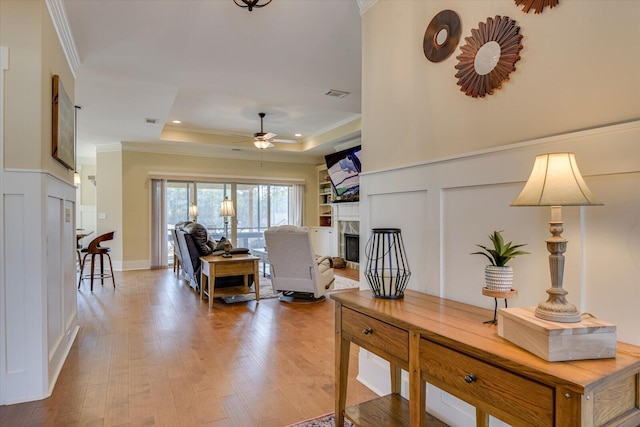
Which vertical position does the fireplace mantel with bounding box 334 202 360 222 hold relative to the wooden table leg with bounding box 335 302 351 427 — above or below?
above

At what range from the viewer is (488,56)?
1619mm

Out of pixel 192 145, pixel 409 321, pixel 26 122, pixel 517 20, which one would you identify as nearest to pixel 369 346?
pixel 409 321

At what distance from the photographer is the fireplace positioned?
748cm

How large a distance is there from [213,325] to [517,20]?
11.8ft

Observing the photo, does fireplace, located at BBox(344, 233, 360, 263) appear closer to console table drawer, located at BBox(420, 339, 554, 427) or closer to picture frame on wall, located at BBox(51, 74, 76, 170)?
picture frame on wall, located at BBox(51, 74, 76, 170)

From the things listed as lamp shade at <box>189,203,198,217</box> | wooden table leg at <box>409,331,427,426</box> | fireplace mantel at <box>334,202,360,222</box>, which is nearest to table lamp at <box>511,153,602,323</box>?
wooden table leg at <box>409,331,427,426</box>

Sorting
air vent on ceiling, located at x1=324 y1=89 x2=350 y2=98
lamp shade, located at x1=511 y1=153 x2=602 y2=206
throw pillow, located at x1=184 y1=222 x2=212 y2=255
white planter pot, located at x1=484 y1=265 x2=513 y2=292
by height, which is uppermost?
air vent on ceiling, located at x1=324 y1=89 x2=350 y2=98

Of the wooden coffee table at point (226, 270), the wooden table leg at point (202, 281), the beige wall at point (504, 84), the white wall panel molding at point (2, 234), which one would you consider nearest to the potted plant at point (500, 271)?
the beige wall at point (504, 84)

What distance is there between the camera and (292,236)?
14.3 ft

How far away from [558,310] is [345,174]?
6.49 m

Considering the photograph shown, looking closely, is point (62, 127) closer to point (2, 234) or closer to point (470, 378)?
point (2, 234)

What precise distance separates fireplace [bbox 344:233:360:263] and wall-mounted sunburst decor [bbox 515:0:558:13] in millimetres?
6092

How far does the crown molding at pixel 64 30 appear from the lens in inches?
95.3

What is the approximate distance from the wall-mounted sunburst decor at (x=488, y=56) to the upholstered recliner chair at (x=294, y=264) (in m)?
2.86
